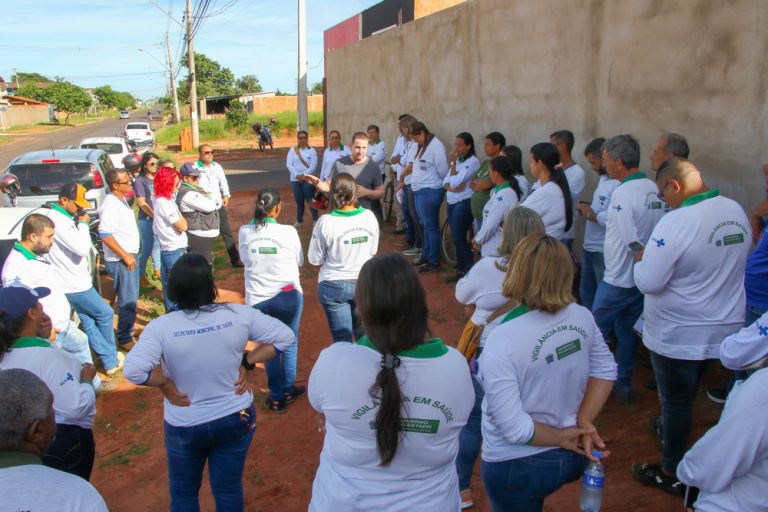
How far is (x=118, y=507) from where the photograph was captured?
3.97 meters

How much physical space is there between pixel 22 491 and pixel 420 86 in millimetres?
9726

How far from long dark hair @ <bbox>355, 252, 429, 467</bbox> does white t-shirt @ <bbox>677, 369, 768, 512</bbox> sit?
3.42ft

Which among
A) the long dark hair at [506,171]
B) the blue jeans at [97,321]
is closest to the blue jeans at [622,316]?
the long dark hair at [506,171]

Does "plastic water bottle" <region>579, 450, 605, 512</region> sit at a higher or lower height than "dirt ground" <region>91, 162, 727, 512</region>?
higher

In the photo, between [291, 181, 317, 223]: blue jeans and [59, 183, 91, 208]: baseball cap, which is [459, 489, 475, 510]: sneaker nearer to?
[59, 183, 91, 208]: baseball cap

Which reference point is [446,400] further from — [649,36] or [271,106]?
[271,106]

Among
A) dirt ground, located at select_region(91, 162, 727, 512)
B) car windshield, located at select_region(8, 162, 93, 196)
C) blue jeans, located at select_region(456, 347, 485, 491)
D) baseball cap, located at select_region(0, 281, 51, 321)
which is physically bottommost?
Result: dirt ground, located at select_region(91, 162, 727, 512)

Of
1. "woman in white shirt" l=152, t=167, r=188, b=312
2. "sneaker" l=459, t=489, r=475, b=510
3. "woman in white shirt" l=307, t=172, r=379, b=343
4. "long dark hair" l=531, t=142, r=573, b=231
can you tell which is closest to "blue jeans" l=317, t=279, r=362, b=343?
"woman in white shirt" l=307, t=172, r=379, b=343

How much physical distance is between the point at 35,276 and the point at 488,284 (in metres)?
3.28

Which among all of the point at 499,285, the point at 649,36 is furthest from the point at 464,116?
the point at 499,285

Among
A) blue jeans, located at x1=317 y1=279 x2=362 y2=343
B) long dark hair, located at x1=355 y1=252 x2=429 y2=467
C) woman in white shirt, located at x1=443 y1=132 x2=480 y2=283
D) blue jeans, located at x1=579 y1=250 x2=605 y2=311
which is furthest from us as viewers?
woman in white shirt, located at x1=443 y1=132 x2=480 y2=283

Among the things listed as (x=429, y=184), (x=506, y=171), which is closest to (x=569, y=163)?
(x=506, y=171)

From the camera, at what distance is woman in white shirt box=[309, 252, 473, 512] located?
1959mm

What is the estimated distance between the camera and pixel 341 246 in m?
4.52
